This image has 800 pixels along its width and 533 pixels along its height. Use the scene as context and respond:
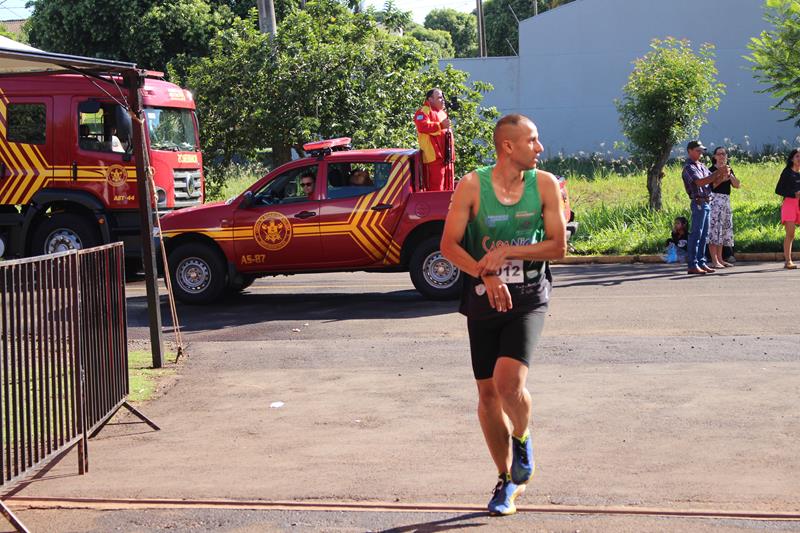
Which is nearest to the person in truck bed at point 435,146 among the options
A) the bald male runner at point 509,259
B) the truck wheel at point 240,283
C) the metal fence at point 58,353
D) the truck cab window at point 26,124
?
the truck wheel at point 240,283

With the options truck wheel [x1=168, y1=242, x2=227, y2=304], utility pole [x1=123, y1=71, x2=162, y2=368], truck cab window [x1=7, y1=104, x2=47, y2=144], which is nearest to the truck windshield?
truck cab window [x1=7, y1=104, x2=47, y2=144]

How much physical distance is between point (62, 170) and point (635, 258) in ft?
30.6

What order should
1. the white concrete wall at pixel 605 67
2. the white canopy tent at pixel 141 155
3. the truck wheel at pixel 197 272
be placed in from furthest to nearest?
the white concrete wall at pixel 605 67, the truck wheel at pixel 197 272, the white canopy tent at pixel 141 155

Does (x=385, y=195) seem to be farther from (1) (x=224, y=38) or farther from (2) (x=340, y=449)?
(1) (x=224, y=38)

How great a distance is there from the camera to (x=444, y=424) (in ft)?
23.7

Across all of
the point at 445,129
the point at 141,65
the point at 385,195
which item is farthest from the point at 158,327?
the point at 141,65

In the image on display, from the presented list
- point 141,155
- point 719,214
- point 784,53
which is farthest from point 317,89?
point 141,155

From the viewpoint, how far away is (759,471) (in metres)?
5.89

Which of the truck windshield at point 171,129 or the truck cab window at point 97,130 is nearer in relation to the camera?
the truck cab window at point 97,130

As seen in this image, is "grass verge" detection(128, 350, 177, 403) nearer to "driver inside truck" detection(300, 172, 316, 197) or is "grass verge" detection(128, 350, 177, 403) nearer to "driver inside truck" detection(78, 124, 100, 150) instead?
"driver inside truck" detection(300, 172, 316, 197)

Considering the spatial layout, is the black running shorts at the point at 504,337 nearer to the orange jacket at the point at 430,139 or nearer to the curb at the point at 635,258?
the orange jacket at the point at 430,139

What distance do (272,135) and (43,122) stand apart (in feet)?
20.5

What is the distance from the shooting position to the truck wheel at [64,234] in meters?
17.2

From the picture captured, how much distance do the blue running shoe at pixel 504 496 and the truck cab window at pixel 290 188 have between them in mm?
8741
